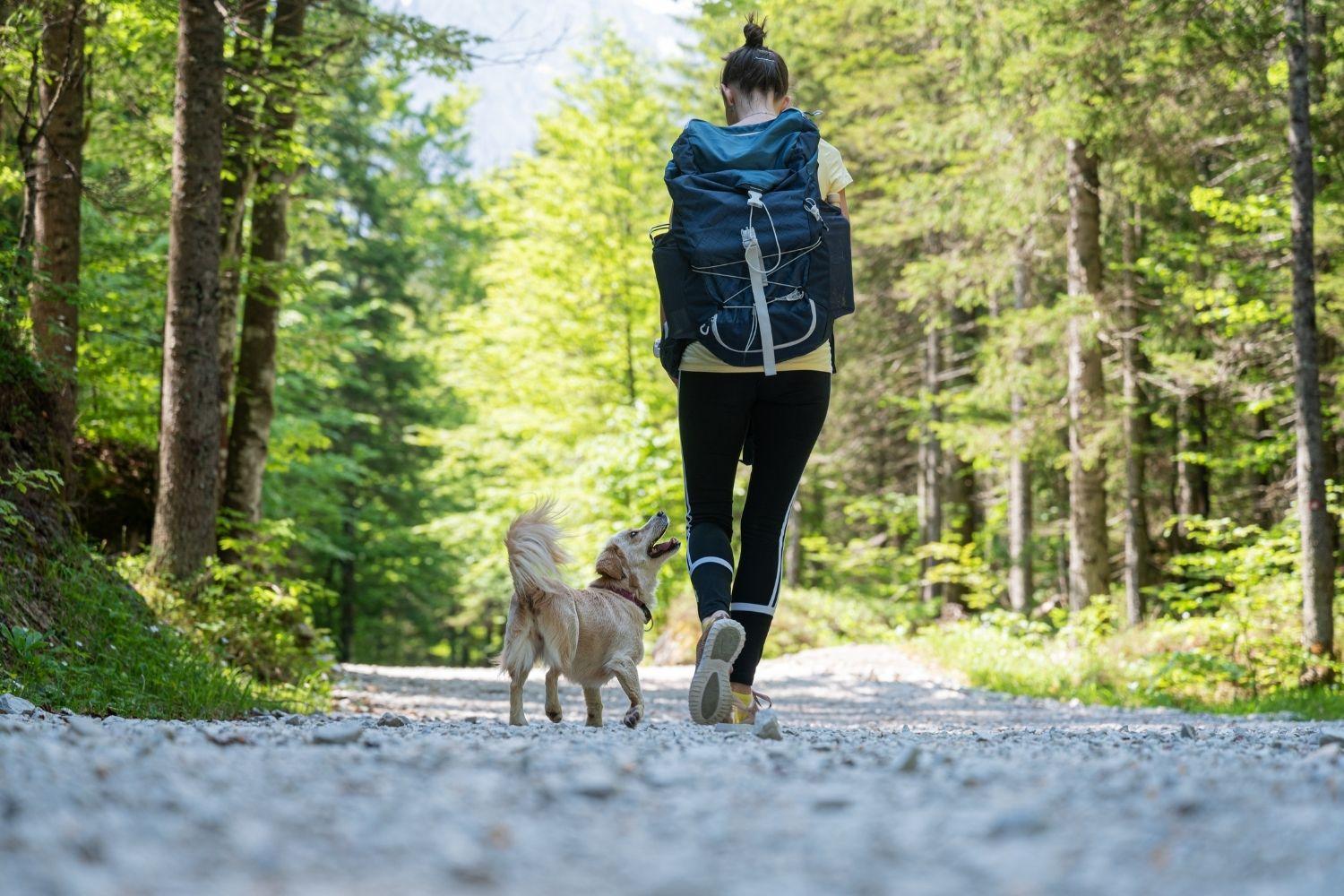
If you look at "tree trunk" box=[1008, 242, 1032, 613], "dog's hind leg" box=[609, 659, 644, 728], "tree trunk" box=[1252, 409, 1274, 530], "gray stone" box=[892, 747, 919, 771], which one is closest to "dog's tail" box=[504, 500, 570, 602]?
"dog's hind leg" box=[609, 659, 644, 728]

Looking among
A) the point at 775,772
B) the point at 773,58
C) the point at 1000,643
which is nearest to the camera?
the point at 775,772

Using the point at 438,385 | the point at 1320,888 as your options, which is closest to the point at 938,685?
the point at 1320,888

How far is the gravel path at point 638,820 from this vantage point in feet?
5.47

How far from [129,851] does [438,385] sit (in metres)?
31.4

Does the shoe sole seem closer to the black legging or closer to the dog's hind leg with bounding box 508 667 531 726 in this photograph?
the black legging

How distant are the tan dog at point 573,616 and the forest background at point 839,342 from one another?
1.24 meters

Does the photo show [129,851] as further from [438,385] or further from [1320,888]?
[438,385]

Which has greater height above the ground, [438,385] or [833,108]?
[833,108]

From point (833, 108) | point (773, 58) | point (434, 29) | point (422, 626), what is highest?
point (833, 108)

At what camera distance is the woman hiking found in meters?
4.39

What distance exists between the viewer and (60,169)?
33.0 ft

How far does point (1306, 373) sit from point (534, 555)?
27.6ft

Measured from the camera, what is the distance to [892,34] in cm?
2055

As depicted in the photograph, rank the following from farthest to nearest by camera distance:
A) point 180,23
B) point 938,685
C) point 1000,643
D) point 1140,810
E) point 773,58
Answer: point 1000,643, point 938,685, point 180,23, point 773,58, point 1140,810
